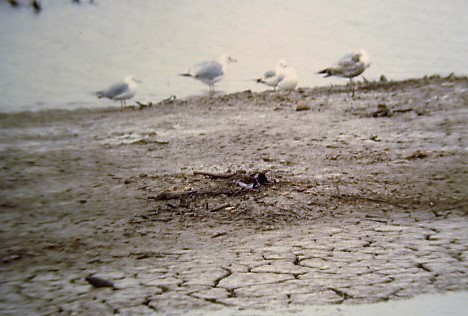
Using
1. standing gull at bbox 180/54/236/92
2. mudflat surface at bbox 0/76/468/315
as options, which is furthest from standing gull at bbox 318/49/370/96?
standing gull at bbox 180/54/236/92

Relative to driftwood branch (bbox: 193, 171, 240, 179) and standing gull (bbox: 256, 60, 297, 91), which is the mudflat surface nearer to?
driftwood branch (bbox: 193, 171, 240, 179)

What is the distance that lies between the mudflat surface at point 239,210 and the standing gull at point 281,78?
1733mm

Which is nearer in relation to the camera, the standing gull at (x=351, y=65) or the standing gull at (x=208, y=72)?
the standing gull at (x=351, y=65)

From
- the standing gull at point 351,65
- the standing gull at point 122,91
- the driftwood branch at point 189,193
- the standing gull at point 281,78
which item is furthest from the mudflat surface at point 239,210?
the standing gull at point 281,78

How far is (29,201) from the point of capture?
4191 millimetres

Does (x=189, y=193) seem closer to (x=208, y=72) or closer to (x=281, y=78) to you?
(x=281, y=78)

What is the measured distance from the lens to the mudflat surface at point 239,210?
263 centimetres

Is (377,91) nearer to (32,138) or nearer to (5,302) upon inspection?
(32,138)

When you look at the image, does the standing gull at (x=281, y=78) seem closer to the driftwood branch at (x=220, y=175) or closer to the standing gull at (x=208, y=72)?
the standing gull at (x=208, y=72)

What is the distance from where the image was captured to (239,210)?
366cm

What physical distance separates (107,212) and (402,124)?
10.7 ft

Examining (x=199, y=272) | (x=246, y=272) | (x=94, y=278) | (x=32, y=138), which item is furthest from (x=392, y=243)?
(x=32, y=138)

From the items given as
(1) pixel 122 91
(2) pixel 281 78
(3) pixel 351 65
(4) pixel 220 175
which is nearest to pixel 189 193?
(4) pixel 220 175

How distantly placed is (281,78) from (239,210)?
5.23 m
